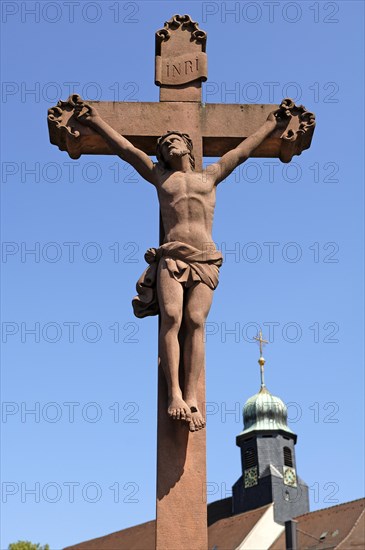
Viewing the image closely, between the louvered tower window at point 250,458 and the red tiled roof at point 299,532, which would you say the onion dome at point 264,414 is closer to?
the louvered tower window at point 250,458

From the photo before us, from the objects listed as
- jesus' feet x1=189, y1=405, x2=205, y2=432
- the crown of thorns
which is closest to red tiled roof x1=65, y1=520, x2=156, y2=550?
the crown of thorns

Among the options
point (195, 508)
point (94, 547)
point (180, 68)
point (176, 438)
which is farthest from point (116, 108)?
point (94, 547)

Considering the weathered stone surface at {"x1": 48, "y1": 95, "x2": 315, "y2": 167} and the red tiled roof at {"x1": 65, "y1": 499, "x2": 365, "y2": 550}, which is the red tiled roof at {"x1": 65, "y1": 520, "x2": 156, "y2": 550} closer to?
the red tiled roof at {"x1": 65, "y1": 499, "x2": 365, "y2": 550}

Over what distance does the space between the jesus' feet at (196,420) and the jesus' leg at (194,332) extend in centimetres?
8

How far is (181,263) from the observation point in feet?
18.3

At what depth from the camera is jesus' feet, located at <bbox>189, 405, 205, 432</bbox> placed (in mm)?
5305

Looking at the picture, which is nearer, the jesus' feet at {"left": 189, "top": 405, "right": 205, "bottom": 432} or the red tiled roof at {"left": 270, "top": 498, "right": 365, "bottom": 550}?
A: the jesus' feet at {"left": 189, "top": 405, "right": 205, "bottom": 432}

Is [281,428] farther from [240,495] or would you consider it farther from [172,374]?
[172,374]

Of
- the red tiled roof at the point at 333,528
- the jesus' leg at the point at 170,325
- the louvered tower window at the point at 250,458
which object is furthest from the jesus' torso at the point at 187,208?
the louvered tower window at the point at 250,458

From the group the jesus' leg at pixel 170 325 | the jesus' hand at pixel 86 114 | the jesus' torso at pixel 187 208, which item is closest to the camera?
the jesus' leg at pixel 170 325

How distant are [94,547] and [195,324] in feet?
186

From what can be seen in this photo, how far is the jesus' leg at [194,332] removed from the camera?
5.47 metres

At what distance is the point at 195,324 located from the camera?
5523mm

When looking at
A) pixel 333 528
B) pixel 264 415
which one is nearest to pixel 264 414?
pixel 264 415
